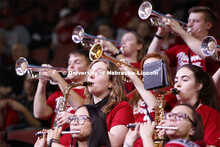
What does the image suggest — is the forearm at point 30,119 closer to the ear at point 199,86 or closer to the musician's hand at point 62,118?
the musician's hand at point 62,118

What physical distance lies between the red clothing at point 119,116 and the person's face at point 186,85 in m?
0.46

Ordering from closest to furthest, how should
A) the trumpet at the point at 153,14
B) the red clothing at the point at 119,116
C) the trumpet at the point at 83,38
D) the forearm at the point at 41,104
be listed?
the red clothing at the point at 119,116
the trumpet at the point at 153,14
the forearm at the point at 41,104
the trumpet at the point at 83,38

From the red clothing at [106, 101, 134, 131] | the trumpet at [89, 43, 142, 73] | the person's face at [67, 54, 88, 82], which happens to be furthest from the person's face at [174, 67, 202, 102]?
the person's face at [67, 54, 88, 82]

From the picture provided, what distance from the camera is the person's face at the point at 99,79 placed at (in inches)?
140

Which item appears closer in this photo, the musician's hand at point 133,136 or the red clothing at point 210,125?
the musician's hand at point 133,136

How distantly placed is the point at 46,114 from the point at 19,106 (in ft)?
4.36

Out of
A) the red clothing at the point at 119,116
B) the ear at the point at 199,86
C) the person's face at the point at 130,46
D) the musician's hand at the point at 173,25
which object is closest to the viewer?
the red clothing at the point at 119,116

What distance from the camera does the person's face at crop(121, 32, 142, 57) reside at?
468 cm

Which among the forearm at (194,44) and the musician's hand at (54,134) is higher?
the forearm at (194,44)

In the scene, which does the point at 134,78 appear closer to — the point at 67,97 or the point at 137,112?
the point at 137,112

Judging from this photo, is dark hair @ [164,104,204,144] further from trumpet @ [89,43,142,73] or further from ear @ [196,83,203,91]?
trumpet @ [89,43,142,73]

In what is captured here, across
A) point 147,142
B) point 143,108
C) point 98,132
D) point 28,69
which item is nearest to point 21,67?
point 28,69

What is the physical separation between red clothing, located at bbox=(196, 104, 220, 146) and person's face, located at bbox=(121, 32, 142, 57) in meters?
1.72

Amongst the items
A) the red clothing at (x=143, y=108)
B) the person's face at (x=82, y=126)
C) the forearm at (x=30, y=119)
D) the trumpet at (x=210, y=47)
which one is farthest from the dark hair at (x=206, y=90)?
the forearm at (x=30, y=119)
